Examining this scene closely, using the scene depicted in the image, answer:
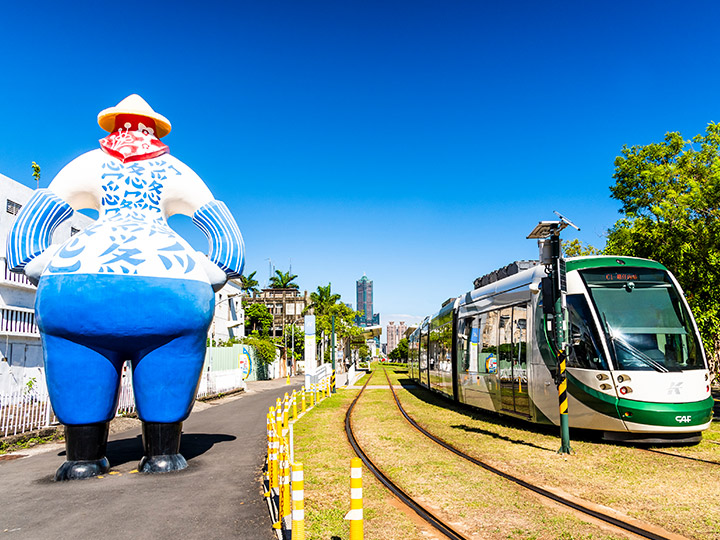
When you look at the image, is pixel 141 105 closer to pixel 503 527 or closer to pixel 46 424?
pixel 503 527

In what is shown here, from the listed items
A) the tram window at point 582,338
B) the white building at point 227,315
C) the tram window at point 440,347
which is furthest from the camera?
the white building at point 227,315

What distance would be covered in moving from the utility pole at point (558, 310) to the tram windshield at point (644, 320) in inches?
27.7

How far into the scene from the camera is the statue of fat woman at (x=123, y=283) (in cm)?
675

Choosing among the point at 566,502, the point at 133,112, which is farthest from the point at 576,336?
the point at 133,112

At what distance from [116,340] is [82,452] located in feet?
4.99

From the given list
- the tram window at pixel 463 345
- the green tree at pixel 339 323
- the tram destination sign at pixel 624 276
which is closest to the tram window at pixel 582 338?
the tram destination sign at pixel 624 276

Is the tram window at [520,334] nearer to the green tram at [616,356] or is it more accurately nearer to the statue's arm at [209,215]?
the green tram at [616,356]

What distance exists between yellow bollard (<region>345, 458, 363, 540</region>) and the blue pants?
4.17 metres

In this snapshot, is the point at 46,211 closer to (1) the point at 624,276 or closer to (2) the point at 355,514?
(2) the point at 355,514

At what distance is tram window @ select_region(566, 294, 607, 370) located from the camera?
8.93 m

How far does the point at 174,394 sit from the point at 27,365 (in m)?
15.5

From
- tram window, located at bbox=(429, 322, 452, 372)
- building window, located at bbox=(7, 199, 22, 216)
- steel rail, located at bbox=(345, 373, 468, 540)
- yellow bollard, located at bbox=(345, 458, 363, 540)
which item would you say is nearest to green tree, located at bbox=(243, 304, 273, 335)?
building window, located at bbox=(7, 199, 22, 216)

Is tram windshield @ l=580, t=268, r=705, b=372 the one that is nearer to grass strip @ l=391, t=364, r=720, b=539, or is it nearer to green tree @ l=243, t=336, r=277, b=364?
grass strip @ l=391, t=364, r=720, b=539

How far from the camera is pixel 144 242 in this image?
23.1 ft
